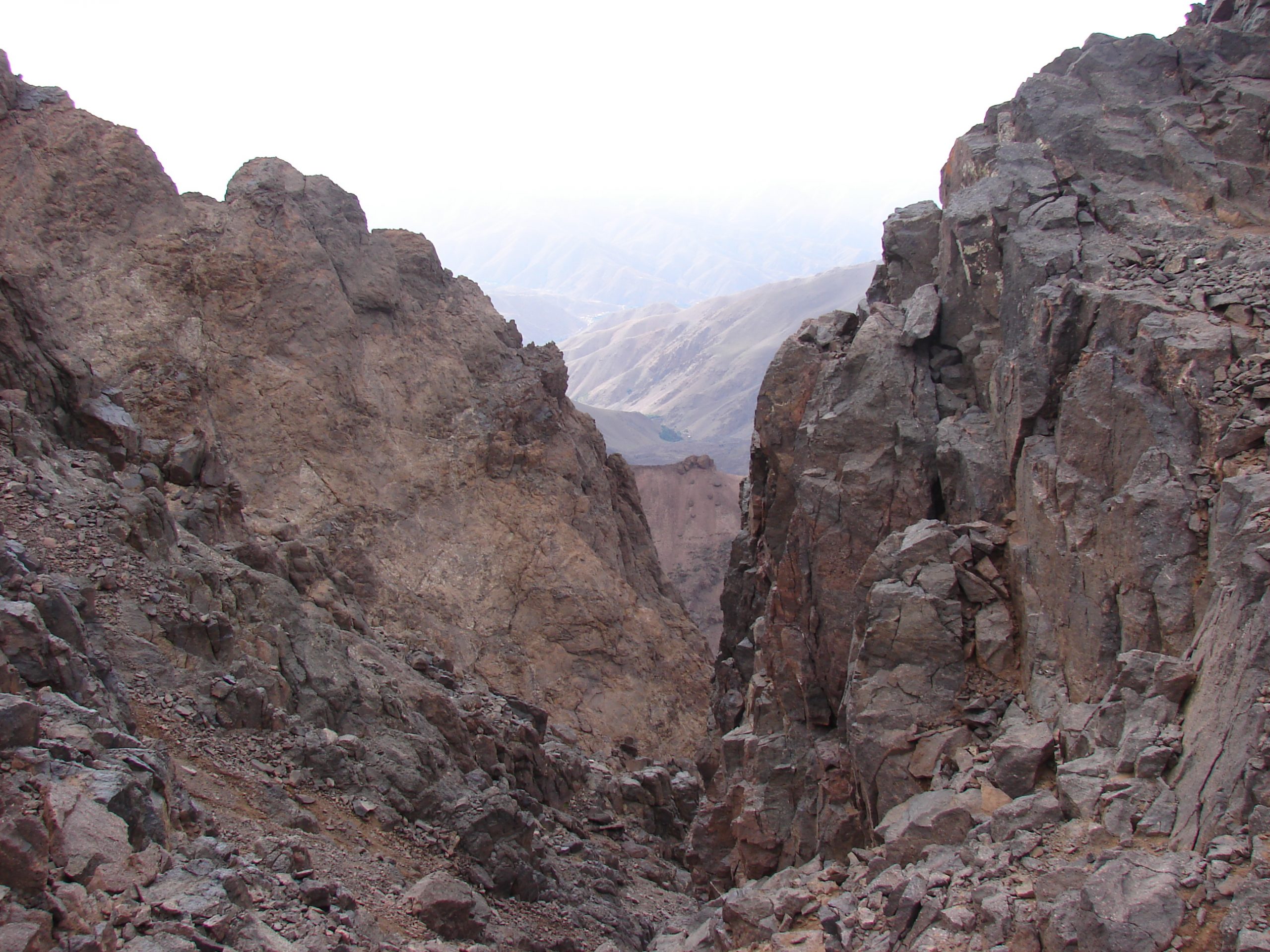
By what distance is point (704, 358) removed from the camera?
144m

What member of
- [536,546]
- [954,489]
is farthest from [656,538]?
[954,489]

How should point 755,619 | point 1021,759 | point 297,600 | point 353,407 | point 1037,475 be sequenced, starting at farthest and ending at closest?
point 353,407
point 755,619
point 297,600
point 1037,475
point 1021,759

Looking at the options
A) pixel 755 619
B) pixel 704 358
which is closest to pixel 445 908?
pixel 755 619

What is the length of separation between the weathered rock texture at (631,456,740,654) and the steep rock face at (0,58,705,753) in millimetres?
22972

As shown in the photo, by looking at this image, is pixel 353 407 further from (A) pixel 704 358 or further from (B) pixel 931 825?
(A) pixel 704 358

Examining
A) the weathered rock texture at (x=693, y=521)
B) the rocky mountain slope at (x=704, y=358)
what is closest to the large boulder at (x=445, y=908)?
the weathered rock texture at (x=693, y=521)

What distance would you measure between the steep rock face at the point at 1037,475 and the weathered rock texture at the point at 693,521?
3614cm

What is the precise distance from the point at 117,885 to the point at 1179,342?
13.1 metres

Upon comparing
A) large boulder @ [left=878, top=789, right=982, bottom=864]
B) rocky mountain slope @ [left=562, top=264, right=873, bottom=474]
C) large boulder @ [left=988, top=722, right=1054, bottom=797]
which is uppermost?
rocky mountain slope @ [left=562, top=264, right=873, bottom=474]

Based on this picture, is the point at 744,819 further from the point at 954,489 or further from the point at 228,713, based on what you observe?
the point at 228,713

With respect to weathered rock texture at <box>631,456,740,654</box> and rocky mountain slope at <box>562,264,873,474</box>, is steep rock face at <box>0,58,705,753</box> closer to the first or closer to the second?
weathered rock texture at <box>631,456,740,654</box>

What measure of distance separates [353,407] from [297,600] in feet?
45.7

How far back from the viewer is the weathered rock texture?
57.8 meters

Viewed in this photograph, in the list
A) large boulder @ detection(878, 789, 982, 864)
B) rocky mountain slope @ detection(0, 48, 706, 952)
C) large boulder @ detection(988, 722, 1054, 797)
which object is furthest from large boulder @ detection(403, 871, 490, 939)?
large boulder @ detection(988, 722, 1054, 797)
